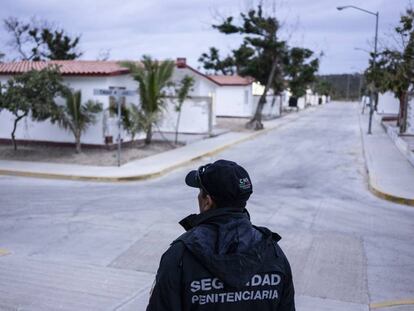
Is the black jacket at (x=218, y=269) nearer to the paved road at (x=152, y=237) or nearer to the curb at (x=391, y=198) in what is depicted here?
the paved road at (x=152, y=237)

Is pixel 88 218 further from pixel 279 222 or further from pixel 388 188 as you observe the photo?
pixel 388 188

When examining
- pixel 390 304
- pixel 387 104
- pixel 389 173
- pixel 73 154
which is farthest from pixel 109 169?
pixel 387 104

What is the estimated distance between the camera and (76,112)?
54.8ft

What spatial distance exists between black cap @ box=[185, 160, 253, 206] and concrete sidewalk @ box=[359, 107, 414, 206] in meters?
9.80

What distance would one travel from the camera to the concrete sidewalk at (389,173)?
1148 centimetres

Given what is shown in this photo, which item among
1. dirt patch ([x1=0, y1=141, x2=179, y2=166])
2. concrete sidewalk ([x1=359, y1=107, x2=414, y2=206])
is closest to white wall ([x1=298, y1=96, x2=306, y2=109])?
concrete sidewalk ([x1=359, y1=107, x2=414, y2=206])

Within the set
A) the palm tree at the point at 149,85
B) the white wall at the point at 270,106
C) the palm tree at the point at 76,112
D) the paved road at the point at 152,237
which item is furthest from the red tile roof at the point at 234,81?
the paved road at the point at 152,237

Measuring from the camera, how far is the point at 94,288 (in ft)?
18.9

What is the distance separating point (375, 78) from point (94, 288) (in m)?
26.9

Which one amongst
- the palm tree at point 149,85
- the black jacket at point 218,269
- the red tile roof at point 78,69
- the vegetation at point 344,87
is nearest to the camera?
the black jacket at point 218,269

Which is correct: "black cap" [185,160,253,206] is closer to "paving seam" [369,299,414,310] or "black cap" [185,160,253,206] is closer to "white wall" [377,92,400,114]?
"paving seam" [369,299,414,310]

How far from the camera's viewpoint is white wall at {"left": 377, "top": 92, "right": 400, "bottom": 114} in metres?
47.8

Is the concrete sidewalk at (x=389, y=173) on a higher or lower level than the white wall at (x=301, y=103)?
lower

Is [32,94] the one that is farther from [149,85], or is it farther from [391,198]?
[391,198]
